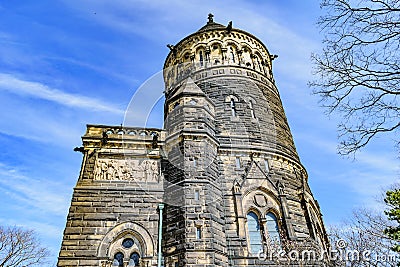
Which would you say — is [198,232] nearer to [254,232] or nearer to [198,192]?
[198,192]

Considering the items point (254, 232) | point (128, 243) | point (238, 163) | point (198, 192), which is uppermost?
point (238, 163)

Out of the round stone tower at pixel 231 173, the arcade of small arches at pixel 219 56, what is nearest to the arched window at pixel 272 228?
the round stone tower at pixel 231 173

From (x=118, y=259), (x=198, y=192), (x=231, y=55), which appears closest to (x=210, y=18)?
(x=231, y=55)

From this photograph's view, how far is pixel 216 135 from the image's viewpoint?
12.8 meters

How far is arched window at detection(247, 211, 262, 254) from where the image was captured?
10.1 m

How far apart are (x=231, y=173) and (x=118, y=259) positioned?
5.23 metres

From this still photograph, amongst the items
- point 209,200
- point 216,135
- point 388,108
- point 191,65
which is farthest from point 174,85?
point 388,108

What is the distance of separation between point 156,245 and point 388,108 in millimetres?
7768

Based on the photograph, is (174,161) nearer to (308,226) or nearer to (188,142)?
(188,142)

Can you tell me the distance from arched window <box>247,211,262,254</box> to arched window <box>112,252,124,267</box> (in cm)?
440

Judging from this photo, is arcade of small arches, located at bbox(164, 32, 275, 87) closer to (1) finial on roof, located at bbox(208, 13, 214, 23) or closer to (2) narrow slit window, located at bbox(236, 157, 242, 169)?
(1) finial on roof, located at bbox(208, 13, 214, 23)

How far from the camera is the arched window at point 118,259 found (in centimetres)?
928

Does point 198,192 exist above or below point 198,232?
above

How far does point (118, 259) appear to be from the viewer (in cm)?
937
